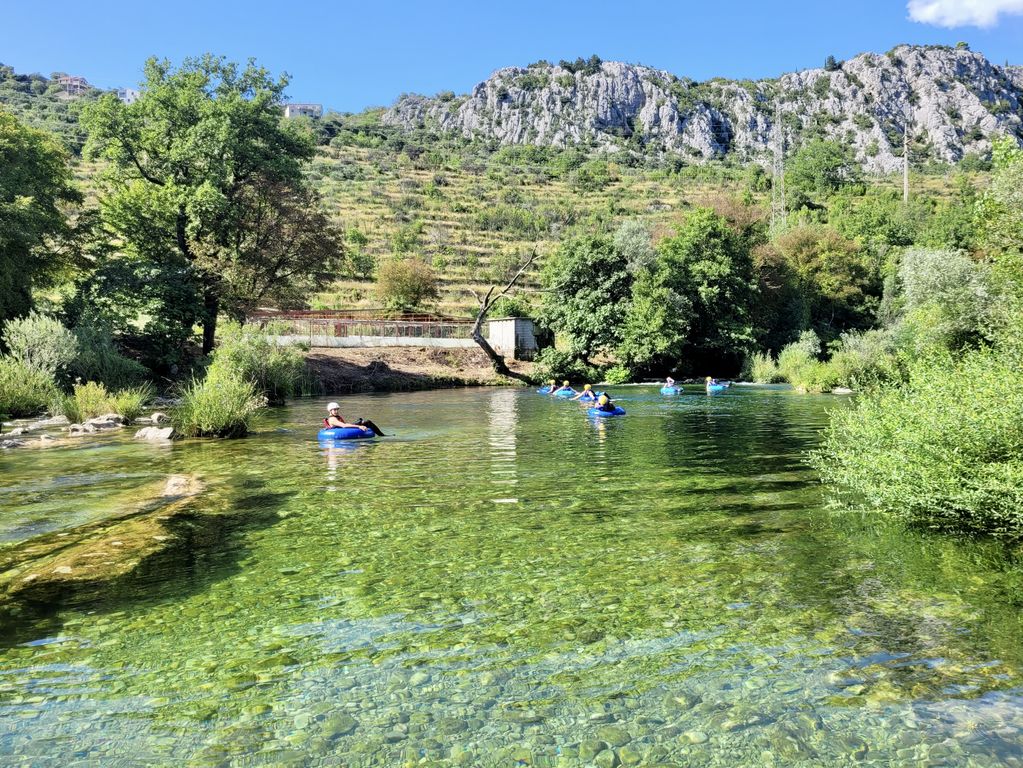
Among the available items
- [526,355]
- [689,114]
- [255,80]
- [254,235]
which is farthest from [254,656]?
[689,114]

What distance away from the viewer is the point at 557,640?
18.8 ft

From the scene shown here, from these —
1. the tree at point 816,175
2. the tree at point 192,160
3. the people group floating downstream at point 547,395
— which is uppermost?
the tree at point 816,175

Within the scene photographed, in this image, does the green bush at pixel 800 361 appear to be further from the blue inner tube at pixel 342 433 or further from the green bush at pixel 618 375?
the blue inner tube at pixel 342 433

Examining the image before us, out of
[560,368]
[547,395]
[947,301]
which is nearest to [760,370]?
[560,368]

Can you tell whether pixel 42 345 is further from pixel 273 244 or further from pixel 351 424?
pixel 273 244

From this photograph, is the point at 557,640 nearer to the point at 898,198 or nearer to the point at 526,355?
the point at 526,355

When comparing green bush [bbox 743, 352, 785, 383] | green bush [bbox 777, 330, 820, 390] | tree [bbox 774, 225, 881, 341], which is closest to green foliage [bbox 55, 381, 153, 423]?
green bush [bbox 777, 330, 820, 390]

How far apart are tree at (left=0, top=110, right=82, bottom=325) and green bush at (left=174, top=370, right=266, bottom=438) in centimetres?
1173

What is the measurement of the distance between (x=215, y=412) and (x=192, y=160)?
21.6 meters

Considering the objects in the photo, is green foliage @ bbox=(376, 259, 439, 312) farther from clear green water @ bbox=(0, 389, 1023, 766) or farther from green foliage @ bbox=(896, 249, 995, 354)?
clear green water @ bbox=(0, 389, 1023, 766)

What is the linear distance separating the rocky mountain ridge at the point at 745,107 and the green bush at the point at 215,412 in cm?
13949

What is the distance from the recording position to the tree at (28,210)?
25.6 metres

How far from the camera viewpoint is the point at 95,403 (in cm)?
2155

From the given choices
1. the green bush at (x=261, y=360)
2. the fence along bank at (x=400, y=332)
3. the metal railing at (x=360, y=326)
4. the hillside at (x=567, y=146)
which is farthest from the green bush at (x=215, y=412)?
the hillside at (x=567, y=146)
